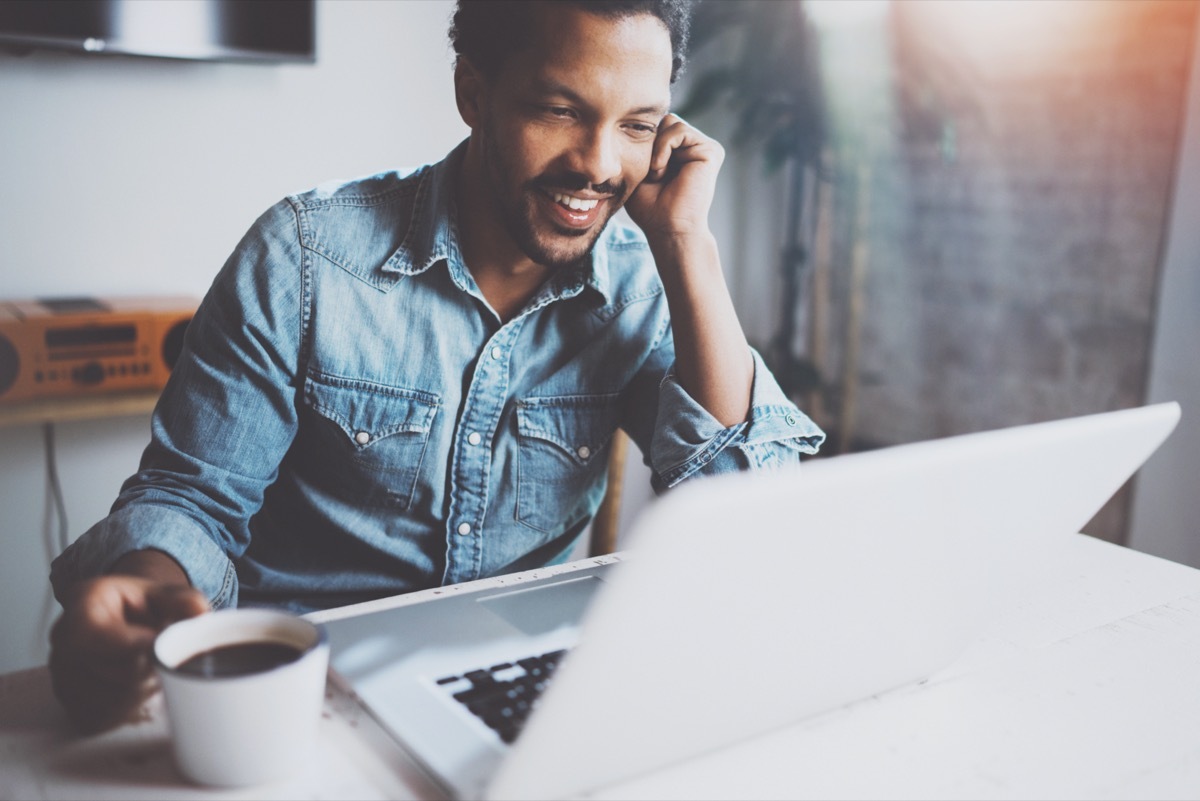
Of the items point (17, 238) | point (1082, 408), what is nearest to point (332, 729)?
point (17, 238)

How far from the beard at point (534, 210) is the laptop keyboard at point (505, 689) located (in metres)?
0.51

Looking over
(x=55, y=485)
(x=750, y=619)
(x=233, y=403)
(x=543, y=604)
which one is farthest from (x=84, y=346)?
(x=750, y=619)

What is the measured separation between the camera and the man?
1.00 m

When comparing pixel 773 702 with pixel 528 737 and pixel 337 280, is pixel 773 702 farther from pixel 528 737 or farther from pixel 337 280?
pixel 337 280

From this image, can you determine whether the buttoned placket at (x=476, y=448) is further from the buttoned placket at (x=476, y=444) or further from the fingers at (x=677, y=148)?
the fingers at (x=677, y=148)

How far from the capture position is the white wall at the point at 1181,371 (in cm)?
200

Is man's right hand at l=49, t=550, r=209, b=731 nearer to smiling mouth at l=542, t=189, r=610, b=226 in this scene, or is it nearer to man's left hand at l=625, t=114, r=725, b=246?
smiling mouth at l=542, t=189, r=610, b=226

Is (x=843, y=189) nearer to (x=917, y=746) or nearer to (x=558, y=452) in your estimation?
(x=558, y=452)

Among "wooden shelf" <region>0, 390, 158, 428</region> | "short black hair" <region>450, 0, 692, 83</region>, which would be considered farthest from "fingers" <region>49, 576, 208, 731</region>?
"wooden shelf" <region>0, 390, 158, 428</region>

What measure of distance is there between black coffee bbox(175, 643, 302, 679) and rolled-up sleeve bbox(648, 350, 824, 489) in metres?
0.55

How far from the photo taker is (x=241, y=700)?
506mm

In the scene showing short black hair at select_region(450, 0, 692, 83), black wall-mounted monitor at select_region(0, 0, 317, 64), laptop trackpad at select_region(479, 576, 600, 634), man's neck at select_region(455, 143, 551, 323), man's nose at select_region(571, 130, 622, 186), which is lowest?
laptop trackpad at select_region(479, 576, 600, 634)

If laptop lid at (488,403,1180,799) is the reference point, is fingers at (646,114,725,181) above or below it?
above

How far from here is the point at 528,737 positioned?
1.59 feet
